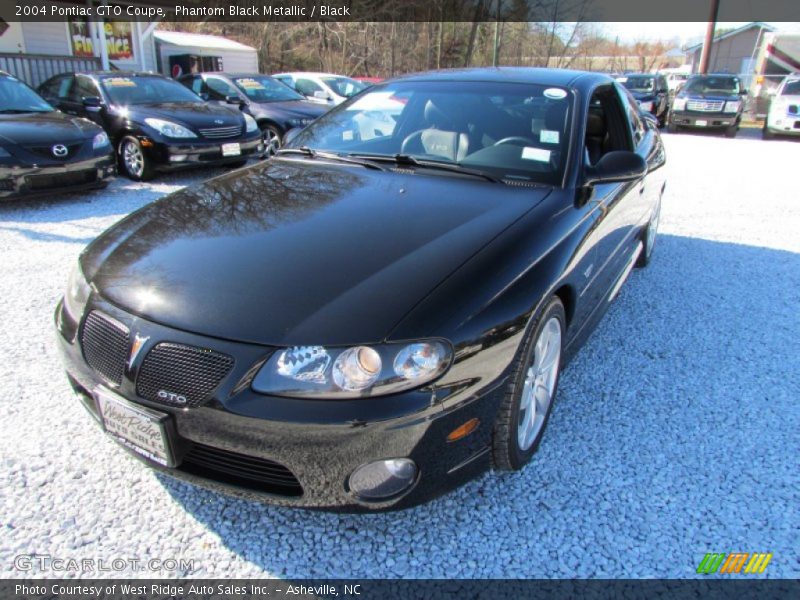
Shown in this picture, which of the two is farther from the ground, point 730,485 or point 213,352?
point 213,352

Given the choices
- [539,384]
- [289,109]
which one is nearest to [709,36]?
[289,109]

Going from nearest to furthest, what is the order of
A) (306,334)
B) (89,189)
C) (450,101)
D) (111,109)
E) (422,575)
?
(306,334) < (422,575) < (450,101) < (89,189) < (111,109)

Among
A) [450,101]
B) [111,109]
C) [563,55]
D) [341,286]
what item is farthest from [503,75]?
[563,55]

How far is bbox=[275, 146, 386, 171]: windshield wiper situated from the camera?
117 inches

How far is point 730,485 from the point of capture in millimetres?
2279

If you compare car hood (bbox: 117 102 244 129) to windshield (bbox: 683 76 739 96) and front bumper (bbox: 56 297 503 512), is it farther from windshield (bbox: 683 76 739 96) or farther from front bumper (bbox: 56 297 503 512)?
windshield (bbox: 683 76 739 96)

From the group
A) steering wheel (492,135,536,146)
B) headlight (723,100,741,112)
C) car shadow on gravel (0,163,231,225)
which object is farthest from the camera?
headlight (723,100,741,112)

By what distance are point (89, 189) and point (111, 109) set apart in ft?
5.54

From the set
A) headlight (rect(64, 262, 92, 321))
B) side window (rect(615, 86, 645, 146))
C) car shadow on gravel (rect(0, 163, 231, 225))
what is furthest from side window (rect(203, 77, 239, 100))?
headlight (rect(64, 262, 92, 321))

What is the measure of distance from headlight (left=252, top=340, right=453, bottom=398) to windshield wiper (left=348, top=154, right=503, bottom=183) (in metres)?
1.31

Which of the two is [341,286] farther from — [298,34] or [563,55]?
[563,55]

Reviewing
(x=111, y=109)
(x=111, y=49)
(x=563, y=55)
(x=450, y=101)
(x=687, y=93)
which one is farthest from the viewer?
(x=563, y=55)

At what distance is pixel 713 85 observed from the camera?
16.4 metres

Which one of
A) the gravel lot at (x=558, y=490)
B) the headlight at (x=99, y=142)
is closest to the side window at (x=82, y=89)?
the headlight at (x=99, y=142)
